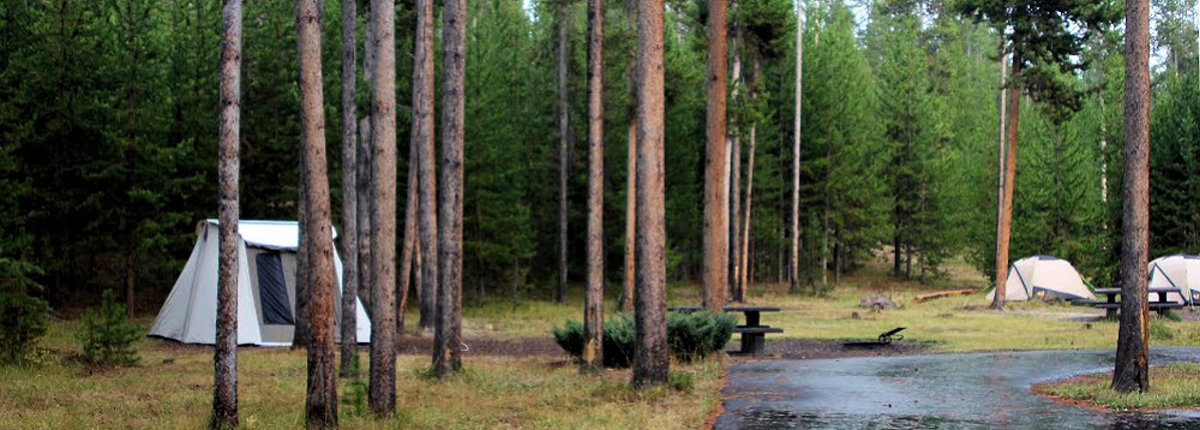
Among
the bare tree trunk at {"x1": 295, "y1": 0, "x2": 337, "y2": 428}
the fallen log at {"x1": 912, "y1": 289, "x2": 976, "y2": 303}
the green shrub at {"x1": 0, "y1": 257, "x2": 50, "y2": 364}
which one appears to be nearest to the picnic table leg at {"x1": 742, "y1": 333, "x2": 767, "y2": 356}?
the bare tree trunk at {"x1": 295, "y1": 0, "x2": 337, "y2": 428}

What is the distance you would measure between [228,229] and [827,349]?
13666mm

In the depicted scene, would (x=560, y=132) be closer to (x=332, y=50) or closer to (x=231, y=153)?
(x=332, y=50)

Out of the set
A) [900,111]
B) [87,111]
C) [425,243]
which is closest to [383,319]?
[425,243]

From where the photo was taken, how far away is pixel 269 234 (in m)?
23.8

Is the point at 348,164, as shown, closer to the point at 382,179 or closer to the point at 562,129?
the point at 382,179

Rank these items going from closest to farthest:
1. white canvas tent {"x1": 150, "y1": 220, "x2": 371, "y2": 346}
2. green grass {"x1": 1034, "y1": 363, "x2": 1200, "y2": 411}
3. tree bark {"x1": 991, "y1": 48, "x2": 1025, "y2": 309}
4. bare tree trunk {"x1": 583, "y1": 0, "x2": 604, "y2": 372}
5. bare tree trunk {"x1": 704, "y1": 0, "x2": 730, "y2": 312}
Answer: green grass {"x1": 1034, "y1": 363, "x2": 1200, "y2": 411} → bare tree trunk {"x1": 583, "y1": 0, "x2": 604, "y2": 372} → bare tree trunk {"x1": 704, "y1": 0, "x2": 730, "y2": 312} → white canvas tent {"x1": 150, "y1": 220, "x2": 371, "y2": 346} → tree bark {"x1": 991, "y1": 48, "x2": 1025, "y2": 309}

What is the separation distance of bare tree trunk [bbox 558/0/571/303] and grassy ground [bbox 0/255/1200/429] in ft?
34.9

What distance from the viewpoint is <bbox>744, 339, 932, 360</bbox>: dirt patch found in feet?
67.6

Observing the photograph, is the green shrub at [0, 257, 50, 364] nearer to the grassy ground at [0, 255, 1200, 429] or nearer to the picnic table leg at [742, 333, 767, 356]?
the grassy ground at [0, 255, 1200, 429]

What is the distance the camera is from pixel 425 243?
58.1 feet

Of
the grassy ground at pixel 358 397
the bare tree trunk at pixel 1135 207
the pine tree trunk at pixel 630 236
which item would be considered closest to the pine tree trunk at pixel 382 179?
the grassy ground at pixel 358 397

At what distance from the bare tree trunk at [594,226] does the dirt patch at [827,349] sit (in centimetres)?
346

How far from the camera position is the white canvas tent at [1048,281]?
39.2m

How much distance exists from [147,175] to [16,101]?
3.84 m
